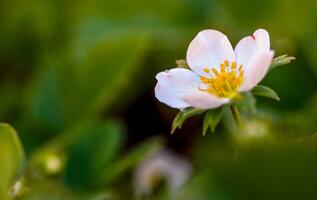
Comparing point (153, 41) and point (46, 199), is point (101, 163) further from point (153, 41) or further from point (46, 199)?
point (153, 41)

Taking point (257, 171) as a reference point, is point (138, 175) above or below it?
below

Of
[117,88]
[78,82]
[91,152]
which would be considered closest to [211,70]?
[91,152]

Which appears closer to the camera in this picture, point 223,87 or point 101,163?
point 223,87

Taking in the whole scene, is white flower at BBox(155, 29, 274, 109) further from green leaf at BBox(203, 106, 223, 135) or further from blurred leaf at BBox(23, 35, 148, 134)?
blurred leaf at BBox(23, 35, 148, 134)

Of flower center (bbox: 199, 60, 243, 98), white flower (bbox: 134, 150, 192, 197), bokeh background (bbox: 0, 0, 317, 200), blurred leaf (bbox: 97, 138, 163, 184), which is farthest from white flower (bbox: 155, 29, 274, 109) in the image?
white flower (bbox: 134, 150, 192, 197)

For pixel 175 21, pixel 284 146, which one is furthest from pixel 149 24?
pixel 284 146

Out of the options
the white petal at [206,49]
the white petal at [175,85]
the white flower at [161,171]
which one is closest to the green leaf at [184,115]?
the white petal at [175,85]

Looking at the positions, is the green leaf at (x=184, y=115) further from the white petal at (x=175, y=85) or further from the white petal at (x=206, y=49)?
the white petal at (x=206, y=49)
